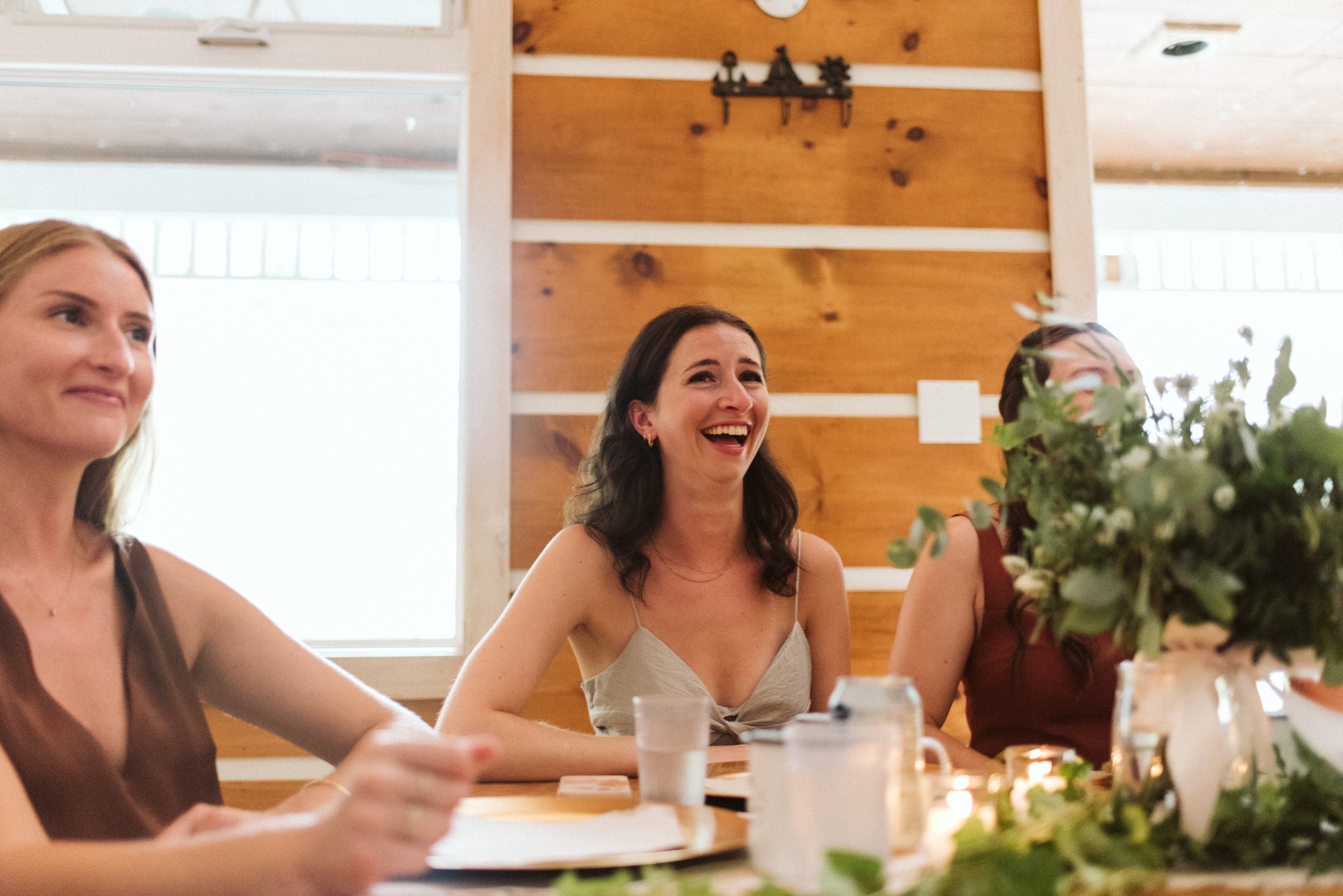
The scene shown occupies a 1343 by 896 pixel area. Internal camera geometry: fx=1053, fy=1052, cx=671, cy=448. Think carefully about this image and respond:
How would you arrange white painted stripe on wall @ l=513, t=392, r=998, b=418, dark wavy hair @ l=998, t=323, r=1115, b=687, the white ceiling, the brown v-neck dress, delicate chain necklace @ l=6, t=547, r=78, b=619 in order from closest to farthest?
the brown v-neck dress < delicate chain necklace @ l=6, t=547, r=78, b=619 < dark wavy hair @ l=998, t=323, r=1115, b=687 < white painted stripe on wall @ l=513, t=392, r=998, b=418 < the white ceiling

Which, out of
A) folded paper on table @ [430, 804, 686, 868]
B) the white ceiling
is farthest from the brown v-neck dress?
the white ceiling

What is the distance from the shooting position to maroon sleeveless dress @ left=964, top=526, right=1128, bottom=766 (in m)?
1.55

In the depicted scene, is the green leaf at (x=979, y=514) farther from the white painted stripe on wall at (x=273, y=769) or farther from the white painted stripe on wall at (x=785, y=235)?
the white painted stripe on wall at (x=273, y=769)

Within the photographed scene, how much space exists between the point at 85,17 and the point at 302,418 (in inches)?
40.1

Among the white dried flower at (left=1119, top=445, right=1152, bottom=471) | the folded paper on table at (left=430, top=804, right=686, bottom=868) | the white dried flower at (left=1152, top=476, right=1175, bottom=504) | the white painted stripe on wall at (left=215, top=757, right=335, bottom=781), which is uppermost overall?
the white dried flower at (left=1119, top=445, right=1152, bottom=471)

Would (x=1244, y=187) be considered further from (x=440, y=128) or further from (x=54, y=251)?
(x=54, y=251)

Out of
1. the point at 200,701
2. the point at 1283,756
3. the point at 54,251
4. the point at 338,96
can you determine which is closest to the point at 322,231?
the point at 338,96

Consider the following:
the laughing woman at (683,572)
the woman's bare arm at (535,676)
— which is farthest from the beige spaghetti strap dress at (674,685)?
the woman's bare arm at (535,676)

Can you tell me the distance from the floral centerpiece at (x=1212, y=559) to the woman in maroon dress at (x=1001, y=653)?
2.36ft

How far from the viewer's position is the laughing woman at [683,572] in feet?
5.50

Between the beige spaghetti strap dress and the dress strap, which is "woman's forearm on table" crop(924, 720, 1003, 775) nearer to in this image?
the beige spaghetti strap dress

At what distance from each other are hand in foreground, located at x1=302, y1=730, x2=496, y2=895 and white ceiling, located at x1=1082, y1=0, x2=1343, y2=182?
3406 mm

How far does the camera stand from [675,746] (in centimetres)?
97

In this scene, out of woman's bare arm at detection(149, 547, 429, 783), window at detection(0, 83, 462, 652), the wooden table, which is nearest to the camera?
the wooden table
